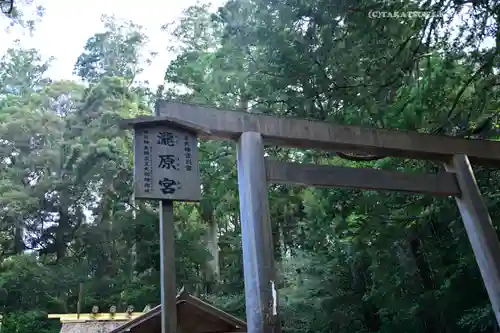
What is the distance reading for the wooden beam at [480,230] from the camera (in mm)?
3873

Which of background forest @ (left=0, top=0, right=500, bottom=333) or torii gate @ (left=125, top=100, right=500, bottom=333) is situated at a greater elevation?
background forest @ (left=0, top=0, right=500, bottom=333)

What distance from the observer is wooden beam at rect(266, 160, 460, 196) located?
3.76 metres

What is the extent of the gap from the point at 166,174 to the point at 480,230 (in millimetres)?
3011

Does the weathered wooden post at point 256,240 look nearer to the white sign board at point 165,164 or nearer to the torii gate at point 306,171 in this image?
the torii gate at point 306,171

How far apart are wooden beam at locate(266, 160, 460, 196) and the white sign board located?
2.24 feet

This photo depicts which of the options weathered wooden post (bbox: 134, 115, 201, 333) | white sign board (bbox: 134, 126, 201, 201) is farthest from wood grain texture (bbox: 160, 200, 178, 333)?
white sign board (bbox: 134, 126, 201, 201)

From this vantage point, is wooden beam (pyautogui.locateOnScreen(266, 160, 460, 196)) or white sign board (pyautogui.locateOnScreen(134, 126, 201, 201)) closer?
white sign board (pyautogui.locateOnScreen(134, 126, 201, 201))

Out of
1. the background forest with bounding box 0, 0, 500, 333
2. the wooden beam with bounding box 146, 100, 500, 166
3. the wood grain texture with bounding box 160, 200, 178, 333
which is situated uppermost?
the background forest with bounding box 0, 0, 500, 333

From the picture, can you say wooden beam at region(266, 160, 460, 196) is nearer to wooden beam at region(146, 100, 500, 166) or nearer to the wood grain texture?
wooden beam at region(146, 100, 500, 166)

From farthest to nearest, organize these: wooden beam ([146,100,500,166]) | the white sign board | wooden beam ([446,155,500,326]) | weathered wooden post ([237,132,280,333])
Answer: wooden beam ([446,155,500,326])
wooden beam ([146,100,500,166])
the white sign board
weathered wooden post ([237,132,280,333])

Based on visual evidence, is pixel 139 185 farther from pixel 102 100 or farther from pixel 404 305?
pixel 102 100

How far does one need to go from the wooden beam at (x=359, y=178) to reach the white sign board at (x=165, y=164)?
0.68 m

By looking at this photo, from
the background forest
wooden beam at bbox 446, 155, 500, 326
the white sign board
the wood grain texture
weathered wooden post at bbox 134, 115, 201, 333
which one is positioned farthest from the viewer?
the background forest

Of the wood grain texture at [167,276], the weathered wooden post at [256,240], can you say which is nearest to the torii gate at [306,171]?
the weathered wooden post at [256,240]
